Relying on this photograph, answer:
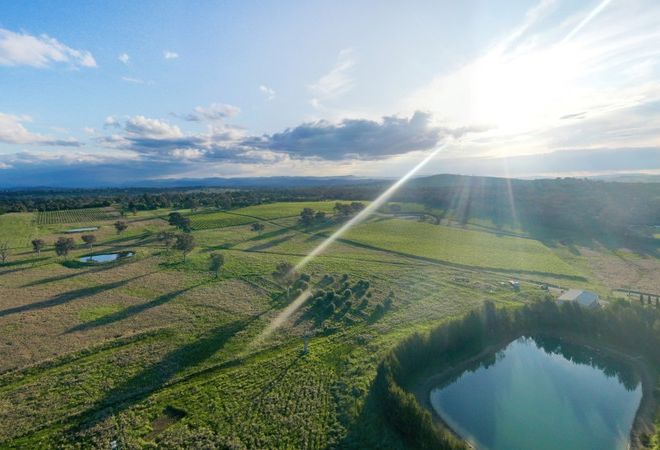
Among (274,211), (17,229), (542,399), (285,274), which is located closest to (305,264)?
(285,274)

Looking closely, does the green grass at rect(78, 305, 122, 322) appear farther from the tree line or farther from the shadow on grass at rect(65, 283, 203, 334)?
the tree line

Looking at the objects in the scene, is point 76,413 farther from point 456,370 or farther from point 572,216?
point 572,216

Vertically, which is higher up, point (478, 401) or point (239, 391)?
point (239, 391)

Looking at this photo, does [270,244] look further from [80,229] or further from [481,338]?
[80,229]

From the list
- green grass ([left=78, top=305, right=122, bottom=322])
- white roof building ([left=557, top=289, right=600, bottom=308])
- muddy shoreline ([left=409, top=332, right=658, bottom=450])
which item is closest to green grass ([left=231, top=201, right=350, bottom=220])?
green grass ([left=78, top=305, right=122, bottom=322])

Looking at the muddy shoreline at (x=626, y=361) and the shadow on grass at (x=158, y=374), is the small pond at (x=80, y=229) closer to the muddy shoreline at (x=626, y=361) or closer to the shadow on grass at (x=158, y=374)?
the shadow on grass at (x=158, y=374)

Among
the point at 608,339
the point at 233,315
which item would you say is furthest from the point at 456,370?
the point at 233,315
